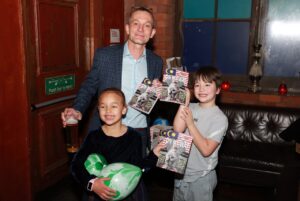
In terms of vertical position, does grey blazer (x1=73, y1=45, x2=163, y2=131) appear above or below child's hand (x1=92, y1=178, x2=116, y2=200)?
above

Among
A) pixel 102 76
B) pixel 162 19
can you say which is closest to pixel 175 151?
pixel 102 76

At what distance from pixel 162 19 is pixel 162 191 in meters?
1.84

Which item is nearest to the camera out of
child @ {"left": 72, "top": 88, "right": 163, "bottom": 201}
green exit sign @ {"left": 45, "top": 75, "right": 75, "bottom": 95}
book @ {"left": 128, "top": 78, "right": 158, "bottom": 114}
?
child @ {"left": 72, "top": 88, "right": 163, "bottom": 201}

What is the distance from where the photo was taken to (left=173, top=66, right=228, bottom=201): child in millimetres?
1692

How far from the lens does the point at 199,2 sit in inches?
148

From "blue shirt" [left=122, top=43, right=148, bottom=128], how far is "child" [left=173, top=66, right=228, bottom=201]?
0.37 meters

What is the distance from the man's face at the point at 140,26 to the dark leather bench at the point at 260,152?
140cm

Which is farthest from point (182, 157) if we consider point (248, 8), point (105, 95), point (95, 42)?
point (248, 8)

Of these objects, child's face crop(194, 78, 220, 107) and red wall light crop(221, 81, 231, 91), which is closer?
child's face crop(194, 78, 220, 107)

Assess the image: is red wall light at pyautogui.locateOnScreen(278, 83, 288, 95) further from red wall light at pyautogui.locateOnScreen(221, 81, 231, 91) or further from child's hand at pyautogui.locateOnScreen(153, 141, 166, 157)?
child's hand at pyautogui.locateOnScreen(153, 141, 166, 157)

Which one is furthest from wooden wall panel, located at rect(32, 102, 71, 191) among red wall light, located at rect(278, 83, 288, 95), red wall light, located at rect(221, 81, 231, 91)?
red wall light, located at rect(278, 83, 288, 95)

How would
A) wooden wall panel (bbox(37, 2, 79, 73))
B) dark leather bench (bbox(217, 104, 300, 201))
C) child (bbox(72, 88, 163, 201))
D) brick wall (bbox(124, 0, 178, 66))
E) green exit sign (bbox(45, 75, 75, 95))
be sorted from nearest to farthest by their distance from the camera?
child (bbox(72, 88, 163, 201)) → dark leather bench (bbox(217, 104, 300, 201)) → wooden wall panel (bbox(37, 2, 79, 73)) → green exit sign (bbox(45, 75, 75, 95)) → brick wall (bbox(124, 0, 178, 66))

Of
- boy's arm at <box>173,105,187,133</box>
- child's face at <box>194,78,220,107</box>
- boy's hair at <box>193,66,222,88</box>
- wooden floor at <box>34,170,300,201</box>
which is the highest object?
boy's hair at <box>193,66,222,88</box>

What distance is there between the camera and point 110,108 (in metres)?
1.59
